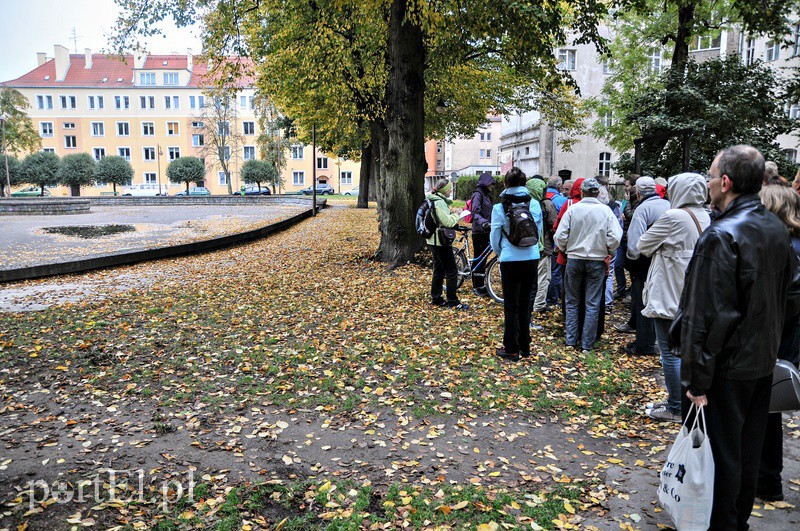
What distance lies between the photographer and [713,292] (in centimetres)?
297

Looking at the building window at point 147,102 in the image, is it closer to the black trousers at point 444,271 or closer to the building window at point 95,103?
the building window at point 95,103

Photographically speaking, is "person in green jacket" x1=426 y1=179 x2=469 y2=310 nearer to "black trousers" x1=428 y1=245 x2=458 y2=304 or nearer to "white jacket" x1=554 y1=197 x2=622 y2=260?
"black trousers" x1=428 y1=245 x2=458 y2=304

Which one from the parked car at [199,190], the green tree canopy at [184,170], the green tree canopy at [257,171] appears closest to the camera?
the green tree canopy at [184,170]

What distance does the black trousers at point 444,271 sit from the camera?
9055mm

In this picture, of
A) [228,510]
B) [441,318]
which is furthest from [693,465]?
[441,318]

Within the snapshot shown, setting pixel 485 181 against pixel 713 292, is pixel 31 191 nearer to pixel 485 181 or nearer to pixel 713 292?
pixel 485 181

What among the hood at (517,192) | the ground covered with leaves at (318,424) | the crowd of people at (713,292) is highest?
the hood at (517,192)

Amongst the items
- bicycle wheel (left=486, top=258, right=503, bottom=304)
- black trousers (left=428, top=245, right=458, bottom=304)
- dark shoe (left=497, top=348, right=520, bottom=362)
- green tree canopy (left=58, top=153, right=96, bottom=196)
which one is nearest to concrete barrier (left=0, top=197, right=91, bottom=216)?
green tree canopy (left=58, top=153, right=96, bottom=196)

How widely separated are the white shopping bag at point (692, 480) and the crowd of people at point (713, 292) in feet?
0.36

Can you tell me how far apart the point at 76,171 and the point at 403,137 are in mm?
64551

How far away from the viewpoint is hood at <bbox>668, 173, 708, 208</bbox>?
5258 millimetres

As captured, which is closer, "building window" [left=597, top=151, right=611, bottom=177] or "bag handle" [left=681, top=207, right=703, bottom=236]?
"bag handle" [left=681, top=207, right=703, bottom=236]

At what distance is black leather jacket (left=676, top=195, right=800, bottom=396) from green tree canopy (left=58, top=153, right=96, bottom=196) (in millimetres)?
73409

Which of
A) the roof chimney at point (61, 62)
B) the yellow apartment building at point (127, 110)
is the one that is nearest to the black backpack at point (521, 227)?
the yellow apartment building at point (127, 110)
